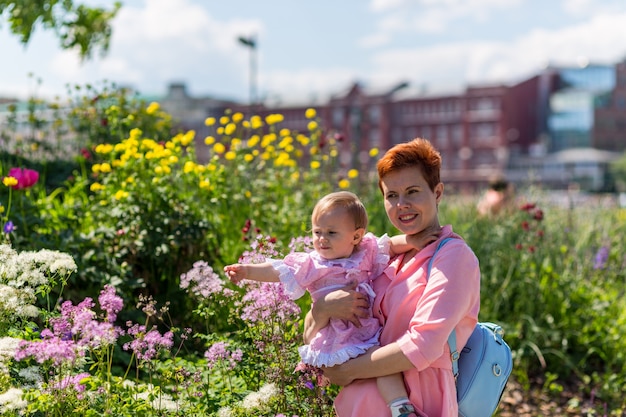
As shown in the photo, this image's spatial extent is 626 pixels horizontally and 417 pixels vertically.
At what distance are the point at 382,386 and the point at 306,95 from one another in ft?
256

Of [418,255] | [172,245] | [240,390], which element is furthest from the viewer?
[172,245]

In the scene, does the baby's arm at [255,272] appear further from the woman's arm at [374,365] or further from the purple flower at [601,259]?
the purple flower at [601,259]

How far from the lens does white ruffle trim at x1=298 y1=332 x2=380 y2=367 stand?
230cm

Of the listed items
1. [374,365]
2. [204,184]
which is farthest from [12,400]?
[204,184]

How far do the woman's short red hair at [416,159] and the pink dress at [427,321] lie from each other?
0.19 m

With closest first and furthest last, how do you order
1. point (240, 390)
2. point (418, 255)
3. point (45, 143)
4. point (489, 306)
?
1. point (418, 255)
2. point (240, 390)
3. point (489, 306)
4. point (45, 143)

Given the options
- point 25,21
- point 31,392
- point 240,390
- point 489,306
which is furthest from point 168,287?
point 25,21

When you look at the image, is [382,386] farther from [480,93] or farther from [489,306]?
[480,93]

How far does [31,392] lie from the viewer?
93.7 inches

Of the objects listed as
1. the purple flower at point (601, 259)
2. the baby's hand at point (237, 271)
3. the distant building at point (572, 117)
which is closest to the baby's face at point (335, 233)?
the baby's hand at point (237, 271)

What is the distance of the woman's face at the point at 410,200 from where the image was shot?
235cm

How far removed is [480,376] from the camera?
239 centimetres

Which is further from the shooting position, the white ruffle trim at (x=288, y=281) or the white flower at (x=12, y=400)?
the white ruffle trim at (x=288, y=281)

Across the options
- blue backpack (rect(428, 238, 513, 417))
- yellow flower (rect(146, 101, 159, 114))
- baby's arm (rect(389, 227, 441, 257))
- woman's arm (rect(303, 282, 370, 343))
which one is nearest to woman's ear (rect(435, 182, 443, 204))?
baby's arm (rect(389, 227, 441, 257))
